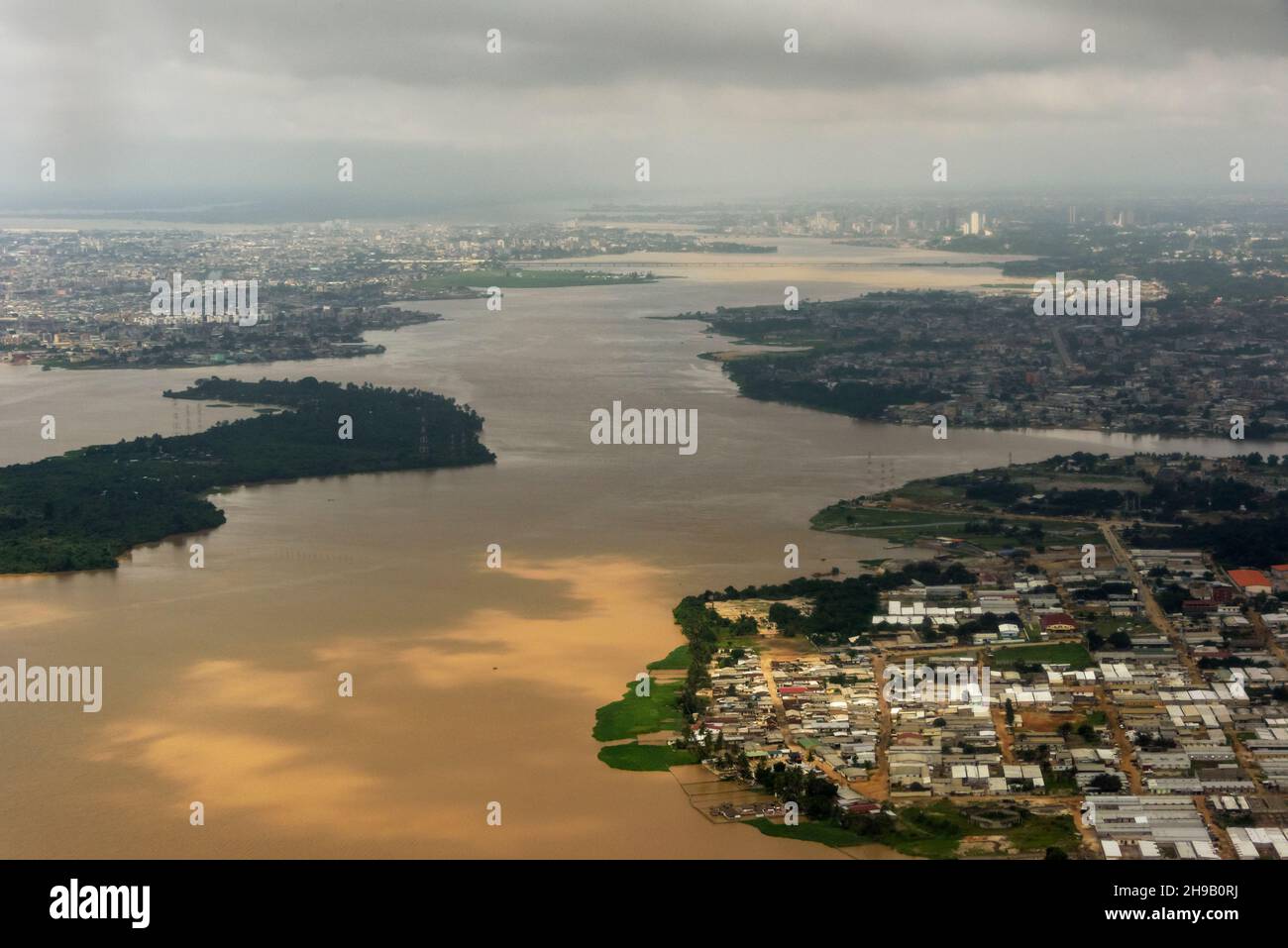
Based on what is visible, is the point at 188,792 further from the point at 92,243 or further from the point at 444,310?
the point at 92,243

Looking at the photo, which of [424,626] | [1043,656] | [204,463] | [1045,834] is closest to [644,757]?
[1045,834]

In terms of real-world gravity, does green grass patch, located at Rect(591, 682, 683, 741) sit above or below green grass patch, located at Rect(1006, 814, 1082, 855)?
above

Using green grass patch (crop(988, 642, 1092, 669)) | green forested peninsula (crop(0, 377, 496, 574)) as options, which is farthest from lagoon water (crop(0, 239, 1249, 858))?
green grass patch (crop(988, 642, 1092, 669))

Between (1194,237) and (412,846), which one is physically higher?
(1194,237)

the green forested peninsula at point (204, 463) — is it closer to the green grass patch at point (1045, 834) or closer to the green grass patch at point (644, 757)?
the green grass patch at point (644, 757)

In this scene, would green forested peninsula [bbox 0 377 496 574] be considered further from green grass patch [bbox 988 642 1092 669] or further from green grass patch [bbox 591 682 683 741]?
A: green grass patch [bbox 988 642 1092 669]
